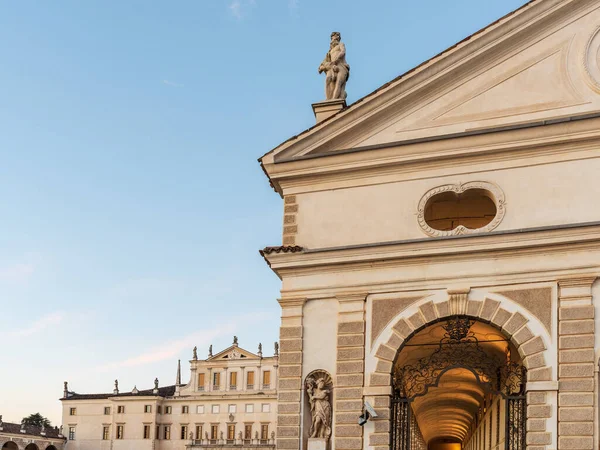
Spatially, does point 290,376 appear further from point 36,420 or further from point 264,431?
point 36,420

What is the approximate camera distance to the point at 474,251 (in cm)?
1731

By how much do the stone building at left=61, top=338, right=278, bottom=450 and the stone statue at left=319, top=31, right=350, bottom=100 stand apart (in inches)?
2697

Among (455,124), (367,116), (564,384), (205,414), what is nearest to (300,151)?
(367,116)

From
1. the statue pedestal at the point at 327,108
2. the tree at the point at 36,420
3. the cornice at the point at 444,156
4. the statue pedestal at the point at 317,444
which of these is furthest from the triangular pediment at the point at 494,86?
the tree at the point at 36,420

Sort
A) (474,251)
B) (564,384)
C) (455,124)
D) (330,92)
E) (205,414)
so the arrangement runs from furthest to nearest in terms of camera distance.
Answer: (205,414), (330,92), (455,124), (474,251), (564,384)

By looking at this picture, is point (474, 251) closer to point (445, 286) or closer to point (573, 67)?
point (445, 286)

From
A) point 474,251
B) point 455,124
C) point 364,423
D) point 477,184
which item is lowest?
A: point 364,423

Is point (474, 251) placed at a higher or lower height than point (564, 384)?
higher

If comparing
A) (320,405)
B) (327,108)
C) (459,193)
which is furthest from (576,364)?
(327,108)

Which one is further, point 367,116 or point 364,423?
point 367,116

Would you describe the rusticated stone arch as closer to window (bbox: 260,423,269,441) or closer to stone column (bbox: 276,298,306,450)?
stone column (bbox: 276,298,306,450)

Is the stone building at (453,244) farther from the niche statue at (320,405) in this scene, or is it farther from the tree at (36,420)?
the tree at (36,420)

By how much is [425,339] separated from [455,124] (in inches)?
173

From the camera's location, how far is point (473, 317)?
17281 millimetres
